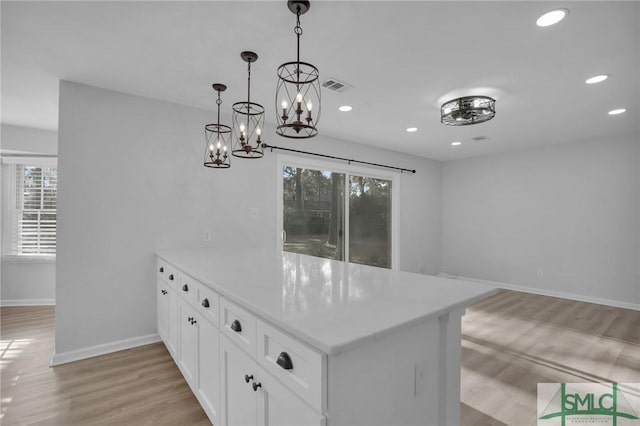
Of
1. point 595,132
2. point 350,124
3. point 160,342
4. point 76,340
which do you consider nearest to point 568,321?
point 595,132

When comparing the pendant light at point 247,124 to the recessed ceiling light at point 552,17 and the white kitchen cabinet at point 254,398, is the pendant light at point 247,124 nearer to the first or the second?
the white kitchen cabinet at point 254,398

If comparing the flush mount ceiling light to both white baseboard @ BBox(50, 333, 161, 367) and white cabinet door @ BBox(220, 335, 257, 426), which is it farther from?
white baseboard @ BBox(50, 333, 161, 367)

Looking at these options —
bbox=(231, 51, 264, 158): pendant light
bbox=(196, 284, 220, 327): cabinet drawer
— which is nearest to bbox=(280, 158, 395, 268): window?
bbox=(231, 51, 264, 158): pendant light

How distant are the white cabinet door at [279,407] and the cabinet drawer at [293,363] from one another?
0.03 meters

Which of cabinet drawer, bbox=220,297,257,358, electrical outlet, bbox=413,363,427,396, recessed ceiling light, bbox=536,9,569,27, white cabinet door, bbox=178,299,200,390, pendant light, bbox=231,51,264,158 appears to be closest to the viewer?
electrical outlet, bbox=413,363,427,396

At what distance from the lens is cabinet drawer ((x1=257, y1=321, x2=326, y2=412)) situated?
35.6 inches

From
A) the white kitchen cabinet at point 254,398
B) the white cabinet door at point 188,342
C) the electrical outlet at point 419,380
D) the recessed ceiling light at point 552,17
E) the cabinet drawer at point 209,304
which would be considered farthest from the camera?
the white cabinet door at point 188,342

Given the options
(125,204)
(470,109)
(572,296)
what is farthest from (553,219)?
(125,204)

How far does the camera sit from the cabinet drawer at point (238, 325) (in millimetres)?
1271

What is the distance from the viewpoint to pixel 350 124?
3.96 m

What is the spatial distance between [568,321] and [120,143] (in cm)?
532

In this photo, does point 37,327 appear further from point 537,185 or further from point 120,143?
point 537,185

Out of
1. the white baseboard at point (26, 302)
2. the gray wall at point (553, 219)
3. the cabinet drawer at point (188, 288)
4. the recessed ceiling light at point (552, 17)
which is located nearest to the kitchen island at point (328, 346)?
the cabinet drawer at point (188, 288)

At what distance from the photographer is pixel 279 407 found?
3.59 ft
